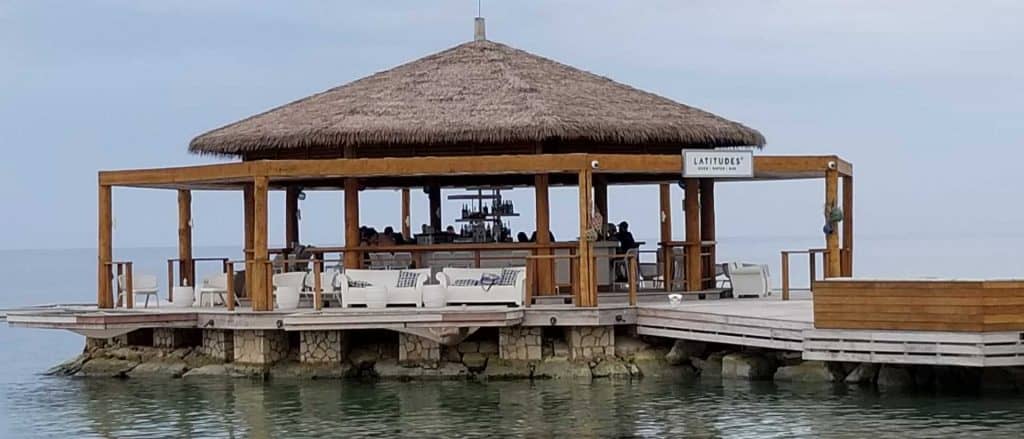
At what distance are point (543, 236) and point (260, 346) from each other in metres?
4.26

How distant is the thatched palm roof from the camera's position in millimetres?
24328

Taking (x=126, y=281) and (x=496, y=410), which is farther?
(x=126, y=281)

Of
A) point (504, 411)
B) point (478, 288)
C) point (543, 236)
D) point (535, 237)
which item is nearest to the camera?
point (504, 411)

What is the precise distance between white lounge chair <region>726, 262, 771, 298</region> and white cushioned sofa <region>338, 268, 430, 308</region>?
4979mm

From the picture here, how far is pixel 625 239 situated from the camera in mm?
26047

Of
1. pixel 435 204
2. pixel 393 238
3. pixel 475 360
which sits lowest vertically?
pixel 475 360

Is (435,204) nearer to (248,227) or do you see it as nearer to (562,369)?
(248,227)

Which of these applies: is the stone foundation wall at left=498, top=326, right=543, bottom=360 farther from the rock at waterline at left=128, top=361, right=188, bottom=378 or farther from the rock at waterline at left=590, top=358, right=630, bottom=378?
the rock at waterline at left=128, top=361, right=188, bottom=378

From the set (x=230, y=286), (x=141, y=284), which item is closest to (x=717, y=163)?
(x=230, y=286)

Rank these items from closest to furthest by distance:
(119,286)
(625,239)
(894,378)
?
(894,378), (119,286), (625,239)

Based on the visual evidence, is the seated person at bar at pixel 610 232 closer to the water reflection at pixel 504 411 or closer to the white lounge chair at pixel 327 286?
the water reflection at pixel 504 411

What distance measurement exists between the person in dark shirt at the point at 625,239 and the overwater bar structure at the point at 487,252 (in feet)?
1.29

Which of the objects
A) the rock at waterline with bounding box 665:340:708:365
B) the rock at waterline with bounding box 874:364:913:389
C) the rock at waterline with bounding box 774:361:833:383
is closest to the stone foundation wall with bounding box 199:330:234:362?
the rock at waterline with bounding box 665:340:708:365

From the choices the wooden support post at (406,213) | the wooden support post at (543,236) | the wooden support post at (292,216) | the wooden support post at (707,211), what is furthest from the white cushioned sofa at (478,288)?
the wooden support post at (406,213)
